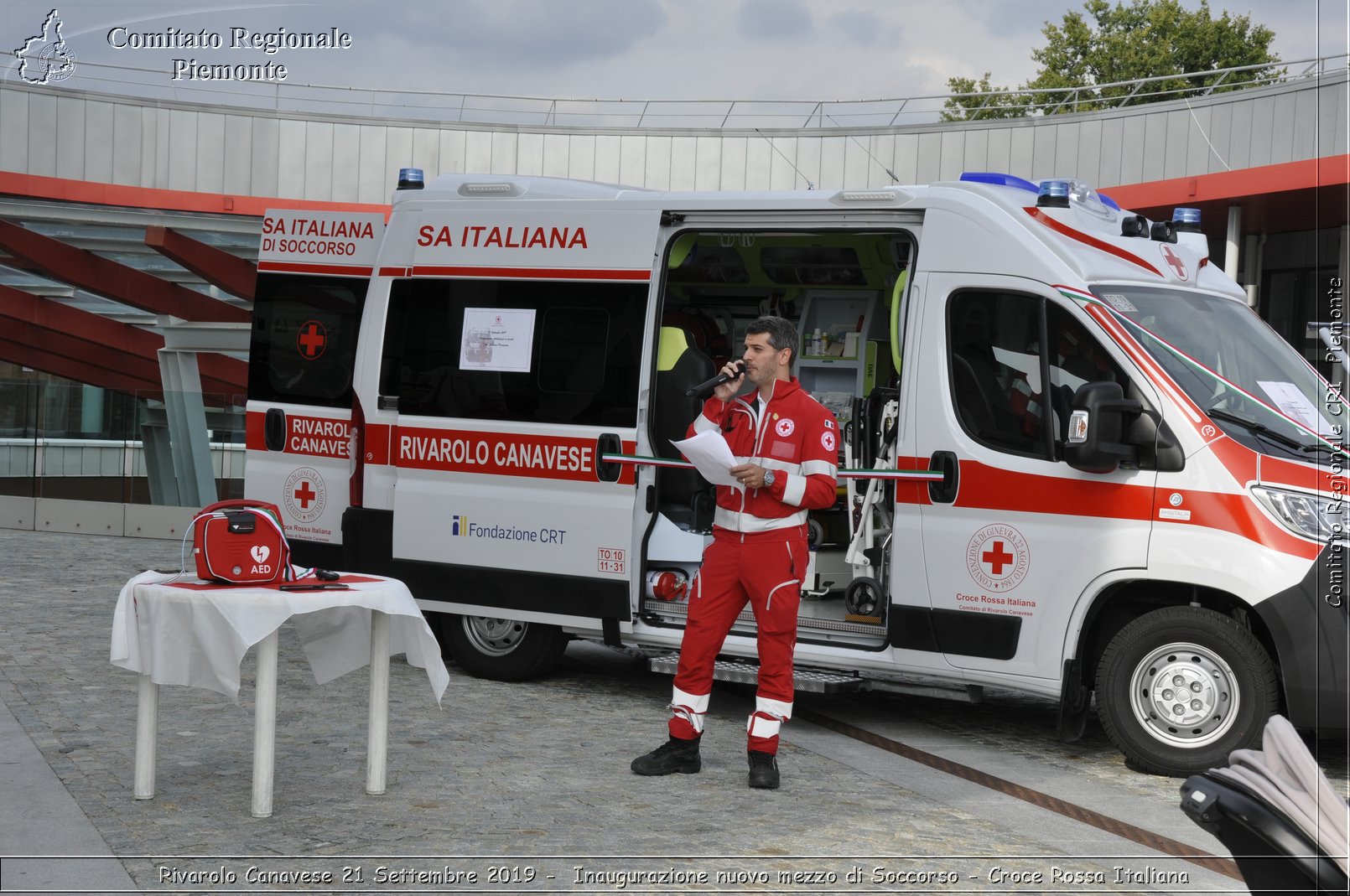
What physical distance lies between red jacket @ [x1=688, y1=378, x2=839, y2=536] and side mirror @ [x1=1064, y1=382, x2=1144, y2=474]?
110cm

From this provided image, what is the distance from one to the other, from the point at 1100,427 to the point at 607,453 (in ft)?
8.63

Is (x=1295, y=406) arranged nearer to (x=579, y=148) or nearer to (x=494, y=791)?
(x=494, y=791)

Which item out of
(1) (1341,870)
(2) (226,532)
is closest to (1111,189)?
(2) (226,532)

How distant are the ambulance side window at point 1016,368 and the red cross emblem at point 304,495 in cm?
411

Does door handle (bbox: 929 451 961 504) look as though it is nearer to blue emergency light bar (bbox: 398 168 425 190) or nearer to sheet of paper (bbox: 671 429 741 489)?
sheet of paper (bbox: 671 429 741 489)

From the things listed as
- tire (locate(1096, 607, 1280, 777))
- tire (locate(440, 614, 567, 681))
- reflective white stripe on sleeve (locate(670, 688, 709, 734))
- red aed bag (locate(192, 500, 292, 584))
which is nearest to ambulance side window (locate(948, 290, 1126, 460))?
tire (locate(1096, 607, 1280, 777))

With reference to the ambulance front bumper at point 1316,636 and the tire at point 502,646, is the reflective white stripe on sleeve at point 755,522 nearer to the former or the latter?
the ambulance front bumper at point 1316,636

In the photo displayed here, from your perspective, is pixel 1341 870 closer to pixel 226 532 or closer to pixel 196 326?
pixel 226 532

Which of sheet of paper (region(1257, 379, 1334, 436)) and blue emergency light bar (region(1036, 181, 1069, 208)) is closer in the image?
sheet of paper (region(1257, 379, 1334, 436))

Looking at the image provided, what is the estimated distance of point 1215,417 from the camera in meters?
6.21

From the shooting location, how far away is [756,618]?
5.89 meters

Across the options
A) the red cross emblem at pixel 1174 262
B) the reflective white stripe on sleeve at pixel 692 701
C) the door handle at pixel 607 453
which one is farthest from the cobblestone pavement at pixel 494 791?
the red cross emblem at pixel 1174 262

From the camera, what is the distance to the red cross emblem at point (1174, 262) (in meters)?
7.07

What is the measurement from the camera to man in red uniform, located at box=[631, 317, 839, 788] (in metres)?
5.86
